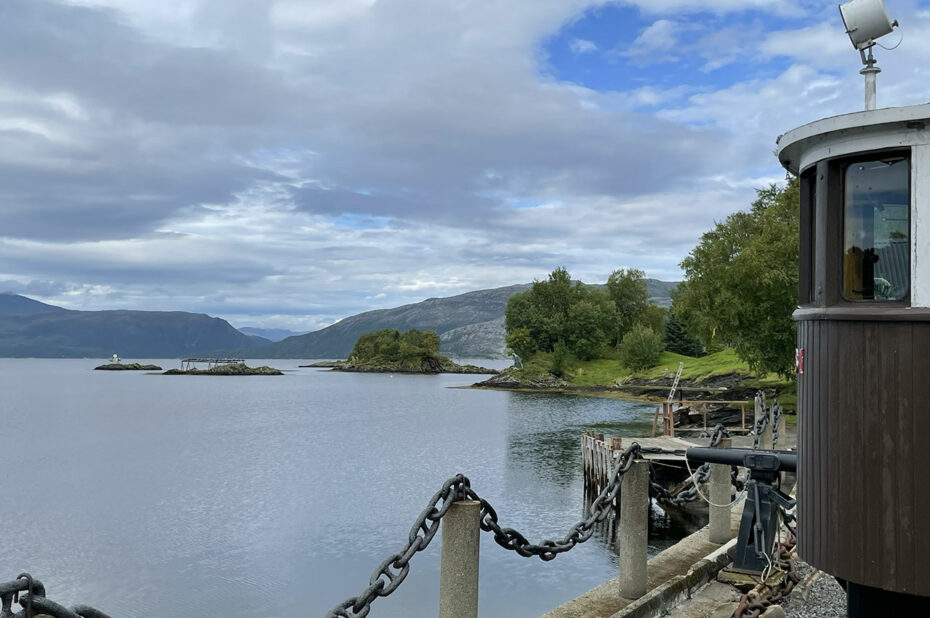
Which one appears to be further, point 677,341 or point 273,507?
point 677,341

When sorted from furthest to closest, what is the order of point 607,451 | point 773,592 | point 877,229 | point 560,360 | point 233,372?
point 233,372 → point 560,360 → point 607,451 → point 773,592 → point 877,229

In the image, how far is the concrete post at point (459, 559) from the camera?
214 inches

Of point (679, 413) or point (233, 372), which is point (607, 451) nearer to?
point (679, 413)

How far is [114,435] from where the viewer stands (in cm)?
5391

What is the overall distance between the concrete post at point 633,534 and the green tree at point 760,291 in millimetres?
30011

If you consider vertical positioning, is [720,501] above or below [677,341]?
below

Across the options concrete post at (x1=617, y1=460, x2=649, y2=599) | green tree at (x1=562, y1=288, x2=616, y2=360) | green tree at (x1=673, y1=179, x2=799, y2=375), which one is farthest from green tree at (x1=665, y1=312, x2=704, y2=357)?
concrete post at (x1=617, y1=460, x2=649, y2=599)

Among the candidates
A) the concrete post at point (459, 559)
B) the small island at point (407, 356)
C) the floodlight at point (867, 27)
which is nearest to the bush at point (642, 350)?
the small island at point (407, 356)

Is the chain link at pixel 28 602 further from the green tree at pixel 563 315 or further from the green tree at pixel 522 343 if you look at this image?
the green tree at pixel 522 343

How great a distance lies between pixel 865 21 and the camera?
6.08 meters

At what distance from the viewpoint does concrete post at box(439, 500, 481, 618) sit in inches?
214

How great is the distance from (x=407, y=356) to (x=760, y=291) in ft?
469

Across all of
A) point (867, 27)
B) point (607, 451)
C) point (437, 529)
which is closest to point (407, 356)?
point (607, 451)

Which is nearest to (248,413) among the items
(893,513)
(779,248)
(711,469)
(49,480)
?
(49,480)
